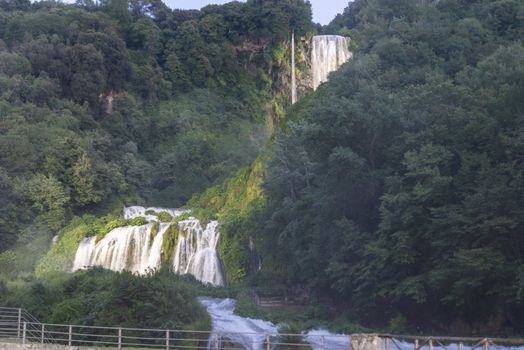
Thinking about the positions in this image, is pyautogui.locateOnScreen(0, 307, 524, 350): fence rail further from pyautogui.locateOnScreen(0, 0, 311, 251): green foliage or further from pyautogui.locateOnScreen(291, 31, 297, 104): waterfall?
pyautogui.locateOnScreen(291, 31, 297, 104): waterfall

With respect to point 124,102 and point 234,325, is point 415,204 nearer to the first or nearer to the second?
point 234,325

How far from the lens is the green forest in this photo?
34156 mm

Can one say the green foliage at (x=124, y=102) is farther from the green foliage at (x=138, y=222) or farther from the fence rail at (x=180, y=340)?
the fence rail at (x=180, y=340)

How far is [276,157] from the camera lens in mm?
47625

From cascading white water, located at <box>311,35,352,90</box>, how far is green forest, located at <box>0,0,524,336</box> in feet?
5.05

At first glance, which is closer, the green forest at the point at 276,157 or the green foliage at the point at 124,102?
the green forest at the point at 276,157

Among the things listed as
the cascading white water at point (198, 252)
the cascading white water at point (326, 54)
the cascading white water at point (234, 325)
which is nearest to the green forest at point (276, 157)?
the cascading white water at point (234, 325)

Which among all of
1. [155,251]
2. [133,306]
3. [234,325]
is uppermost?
[133,306]

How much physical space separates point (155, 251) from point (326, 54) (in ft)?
147

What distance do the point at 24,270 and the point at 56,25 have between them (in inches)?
1430

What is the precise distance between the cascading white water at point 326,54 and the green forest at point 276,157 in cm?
154

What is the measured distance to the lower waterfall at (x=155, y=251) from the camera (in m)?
53.7

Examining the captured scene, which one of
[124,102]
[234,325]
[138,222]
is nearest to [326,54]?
[124,102]

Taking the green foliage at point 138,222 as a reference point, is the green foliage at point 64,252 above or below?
below
